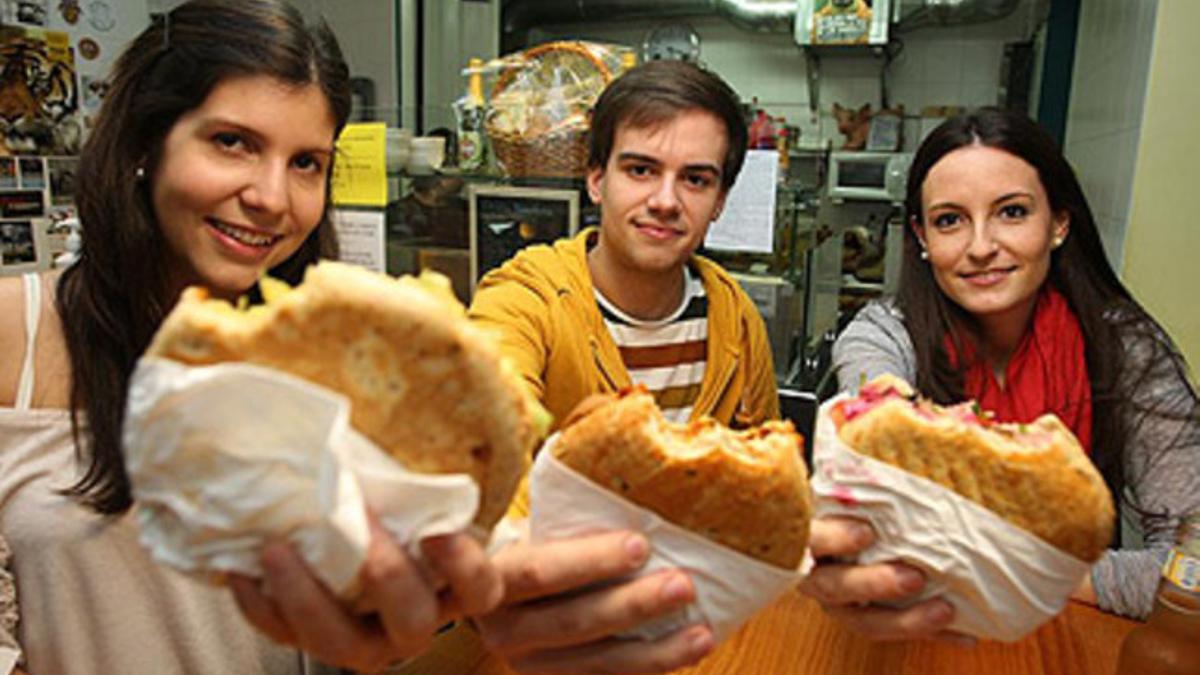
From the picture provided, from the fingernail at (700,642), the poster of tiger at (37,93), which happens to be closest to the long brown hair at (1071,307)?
the fingernail at (700,642)

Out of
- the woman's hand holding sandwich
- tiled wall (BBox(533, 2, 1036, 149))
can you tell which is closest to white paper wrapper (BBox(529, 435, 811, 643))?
the woman's hand holding sandwich

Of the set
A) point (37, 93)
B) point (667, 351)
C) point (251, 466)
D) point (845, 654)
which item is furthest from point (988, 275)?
point (37, 93)

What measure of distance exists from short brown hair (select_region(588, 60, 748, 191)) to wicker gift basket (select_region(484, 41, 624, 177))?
1.6 inches

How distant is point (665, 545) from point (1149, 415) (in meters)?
1.47

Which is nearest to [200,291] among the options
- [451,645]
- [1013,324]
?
[451,645]

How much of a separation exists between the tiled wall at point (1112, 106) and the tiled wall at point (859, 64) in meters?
1.73

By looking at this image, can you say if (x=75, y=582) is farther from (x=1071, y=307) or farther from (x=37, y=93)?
(x=1071, y=307)

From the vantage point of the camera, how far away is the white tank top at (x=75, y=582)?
1096mm

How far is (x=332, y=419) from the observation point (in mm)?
508

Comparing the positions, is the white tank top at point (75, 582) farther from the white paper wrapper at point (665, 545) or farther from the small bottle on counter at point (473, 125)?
the small bottle on counter at point (473, 125)

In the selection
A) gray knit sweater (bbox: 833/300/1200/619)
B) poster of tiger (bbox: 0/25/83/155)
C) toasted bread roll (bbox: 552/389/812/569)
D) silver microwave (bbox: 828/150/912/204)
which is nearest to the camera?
toasted bread roll (bbox: 552/389/812/569)

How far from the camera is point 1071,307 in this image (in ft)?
5.76

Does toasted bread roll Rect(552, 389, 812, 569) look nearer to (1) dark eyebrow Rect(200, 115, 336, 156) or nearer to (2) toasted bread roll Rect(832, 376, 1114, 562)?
(2) toasted bread roll Rect(832, 376, 1114, 562)

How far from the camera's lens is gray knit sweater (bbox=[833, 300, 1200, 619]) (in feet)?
4.95
